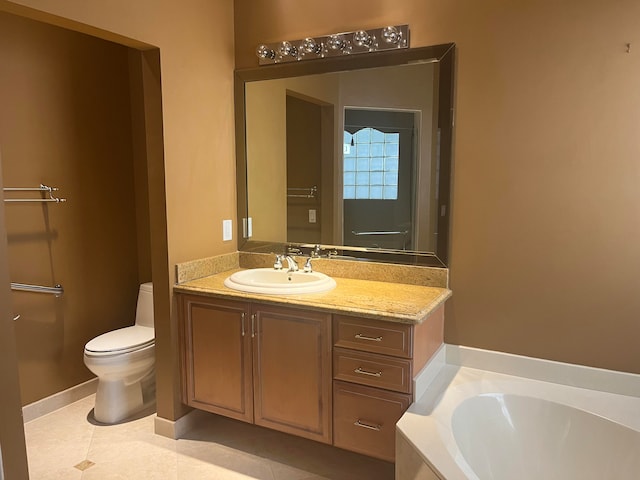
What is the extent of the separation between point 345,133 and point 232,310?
111 cm

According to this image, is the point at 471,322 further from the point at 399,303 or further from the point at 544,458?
the point at 544,458

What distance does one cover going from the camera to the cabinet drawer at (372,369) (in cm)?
205

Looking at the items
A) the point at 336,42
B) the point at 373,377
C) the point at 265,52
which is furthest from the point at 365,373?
the point at 265,52

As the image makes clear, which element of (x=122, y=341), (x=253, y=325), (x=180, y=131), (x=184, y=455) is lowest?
(x=184, y=455)

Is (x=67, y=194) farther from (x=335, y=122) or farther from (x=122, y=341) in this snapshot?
(x=335, y=122)

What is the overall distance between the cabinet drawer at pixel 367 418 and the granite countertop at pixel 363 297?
0.34 meters

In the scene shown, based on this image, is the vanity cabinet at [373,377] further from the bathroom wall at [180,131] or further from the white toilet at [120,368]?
the white toilet at [120,368]

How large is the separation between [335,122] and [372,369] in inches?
52.7

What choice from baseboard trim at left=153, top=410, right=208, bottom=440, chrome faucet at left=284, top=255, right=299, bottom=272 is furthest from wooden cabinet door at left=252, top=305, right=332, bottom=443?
baseboard trim at left=153, top=410, right=208, bottom=440

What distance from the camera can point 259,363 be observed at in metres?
2.39

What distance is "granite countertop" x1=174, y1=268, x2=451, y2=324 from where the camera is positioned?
81.6 inches

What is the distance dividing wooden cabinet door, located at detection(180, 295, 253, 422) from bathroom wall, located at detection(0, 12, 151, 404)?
0.95m

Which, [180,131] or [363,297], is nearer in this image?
[363,297]

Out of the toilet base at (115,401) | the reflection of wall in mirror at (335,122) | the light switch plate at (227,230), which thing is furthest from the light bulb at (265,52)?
the toilet base at (115,401)
